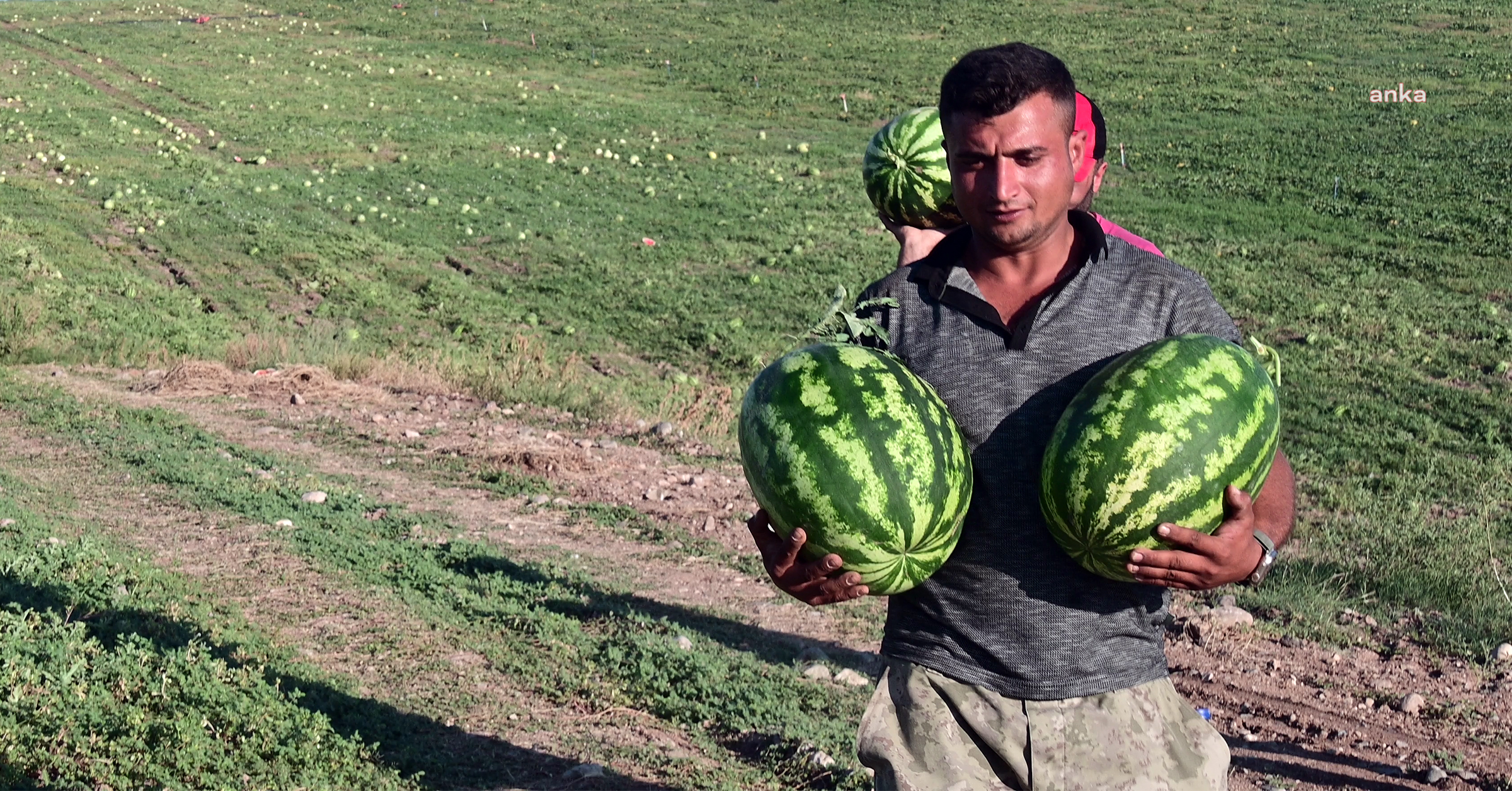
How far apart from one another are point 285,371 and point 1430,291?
12301 mm

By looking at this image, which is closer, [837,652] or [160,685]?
[160,685]

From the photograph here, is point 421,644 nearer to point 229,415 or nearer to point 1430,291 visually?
point 229,415

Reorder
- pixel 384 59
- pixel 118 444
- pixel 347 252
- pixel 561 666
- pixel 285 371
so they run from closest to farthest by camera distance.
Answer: pixel 561 666 → pixel 118 444 → pixel 285 371 → pixel 347 252 → pixel 384 59

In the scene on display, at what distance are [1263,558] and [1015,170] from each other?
2.87 ft

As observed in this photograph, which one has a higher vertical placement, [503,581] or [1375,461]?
[503,581]

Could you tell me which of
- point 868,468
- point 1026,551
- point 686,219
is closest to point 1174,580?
point 1026,551

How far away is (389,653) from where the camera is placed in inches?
227

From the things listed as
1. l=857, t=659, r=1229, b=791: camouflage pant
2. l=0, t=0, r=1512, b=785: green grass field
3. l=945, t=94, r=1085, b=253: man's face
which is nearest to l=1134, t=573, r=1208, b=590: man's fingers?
l=857, t=659, r=1229, b=791: camouflage pant

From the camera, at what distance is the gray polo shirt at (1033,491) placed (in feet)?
8.95

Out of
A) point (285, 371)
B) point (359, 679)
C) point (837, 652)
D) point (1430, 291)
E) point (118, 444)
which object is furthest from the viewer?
point (1430, 291)

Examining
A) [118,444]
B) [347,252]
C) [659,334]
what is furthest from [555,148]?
[118,444]

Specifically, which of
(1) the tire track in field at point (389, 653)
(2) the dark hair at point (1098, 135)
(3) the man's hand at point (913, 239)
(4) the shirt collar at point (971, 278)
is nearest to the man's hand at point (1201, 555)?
(4) the shirt collar at point (971, 278)

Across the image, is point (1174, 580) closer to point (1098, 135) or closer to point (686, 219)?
point (1098, 135)

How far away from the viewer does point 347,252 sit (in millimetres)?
18719
